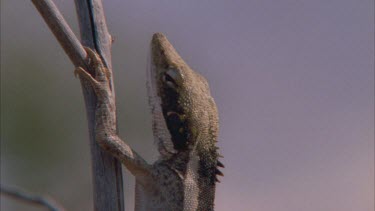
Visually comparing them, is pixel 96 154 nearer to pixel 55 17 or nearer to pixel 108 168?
pixel 108 168

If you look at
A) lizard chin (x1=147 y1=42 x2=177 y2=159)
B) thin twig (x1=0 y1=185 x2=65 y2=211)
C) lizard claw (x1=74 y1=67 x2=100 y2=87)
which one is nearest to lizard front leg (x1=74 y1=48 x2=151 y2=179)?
lizard claw (x1=74 y1=67 x2=100 y2=87)

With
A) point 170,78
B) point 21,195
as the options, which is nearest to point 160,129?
point 170,78

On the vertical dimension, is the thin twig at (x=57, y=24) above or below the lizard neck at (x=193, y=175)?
above

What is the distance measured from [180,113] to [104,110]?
53cm

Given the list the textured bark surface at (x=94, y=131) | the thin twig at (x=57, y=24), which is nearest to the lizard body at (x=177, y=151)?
the textured bark surface at (x=94, y=131)

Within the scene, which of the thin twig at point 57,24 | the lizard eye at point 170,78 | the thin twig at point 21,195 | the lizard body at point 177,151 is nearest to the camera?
the thin twig at point 21,195

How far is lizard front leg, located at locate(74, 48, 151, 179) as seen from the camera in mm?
2770

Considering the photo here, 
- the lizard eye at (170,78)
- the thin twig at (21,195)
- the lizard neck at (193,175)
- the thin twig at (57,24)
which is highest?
the thin twig at (57,24)

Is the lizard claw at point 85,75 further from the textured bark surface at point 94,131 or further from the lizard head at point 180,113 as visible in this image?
Result: the lizard head at point 180,113

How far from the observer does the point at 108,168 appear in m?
2.63

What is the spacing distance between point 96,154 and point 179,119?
2.21 feet

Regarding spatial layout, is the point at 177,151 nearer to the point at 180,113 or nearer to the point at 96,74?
the point at 180,113

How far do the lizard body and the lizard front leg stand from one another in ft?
0.47

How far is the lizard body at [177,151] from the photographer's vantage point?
3.22 metres
